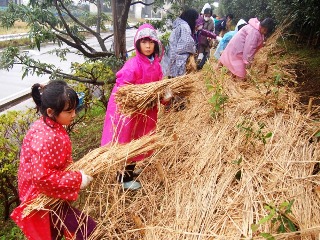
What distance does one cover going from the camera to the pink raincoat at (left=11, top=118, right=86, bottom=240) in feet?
5.34

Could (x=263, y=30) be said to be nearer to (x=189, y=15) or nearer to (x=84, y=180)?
(x=189, y=15)

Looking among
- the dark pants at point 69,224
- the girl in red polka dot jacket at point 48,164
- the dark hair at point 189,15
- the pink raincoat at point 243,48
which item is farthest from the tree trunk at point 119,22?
the dark pants at point 69,224

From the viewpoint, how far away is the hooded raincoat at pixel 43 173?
1.63 meters

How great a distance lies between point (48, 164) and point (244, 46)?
351 centimetres

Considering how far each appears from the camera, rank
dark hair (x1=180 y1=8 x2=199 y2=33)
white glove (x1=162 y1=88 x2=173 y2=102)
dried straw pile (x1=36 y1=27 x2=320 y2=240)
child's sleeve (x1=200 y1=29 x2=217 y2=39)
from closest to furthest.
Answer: dried straw pile (x1=36 y1=27 x2=320 y2=240)
white glove (x1=162 y1=88 x2=173 y2=102)
dark hair (x1=180 y1=8 x2=199 y2=33)
child's sleeve (x1=200 y1=29 x2=217 y2=39)

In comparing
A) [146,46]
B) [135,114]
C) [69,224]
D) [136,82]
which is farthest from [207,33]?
[69,224]

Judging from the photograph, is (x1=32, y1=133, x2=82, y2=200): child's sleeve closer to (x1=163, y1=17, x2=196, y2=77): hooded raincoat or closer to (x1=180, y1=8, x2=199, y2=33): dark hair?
(x1=163, y1=17, x2=196, y2=77): hooded raincoat

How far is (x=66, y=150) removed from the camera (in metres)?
1.77

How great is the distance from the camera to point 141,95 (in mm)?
2412

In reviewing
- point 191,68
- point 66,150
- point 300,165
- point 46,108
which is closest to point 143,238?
point 66,150

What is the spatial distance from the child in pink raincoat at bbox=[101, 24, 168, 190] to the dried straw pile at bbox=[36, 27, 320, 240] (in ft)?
0.95

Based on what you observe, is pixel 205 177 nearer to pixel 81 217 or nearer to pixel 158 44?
pixel 81 217

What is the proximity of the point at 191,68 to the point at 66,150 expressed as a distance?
2460mm

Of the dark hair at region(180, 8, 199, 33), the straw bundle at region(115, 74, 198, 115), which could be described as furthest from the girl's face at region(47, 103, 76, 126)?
the dark hair at region(180, 8, 199, 33)
